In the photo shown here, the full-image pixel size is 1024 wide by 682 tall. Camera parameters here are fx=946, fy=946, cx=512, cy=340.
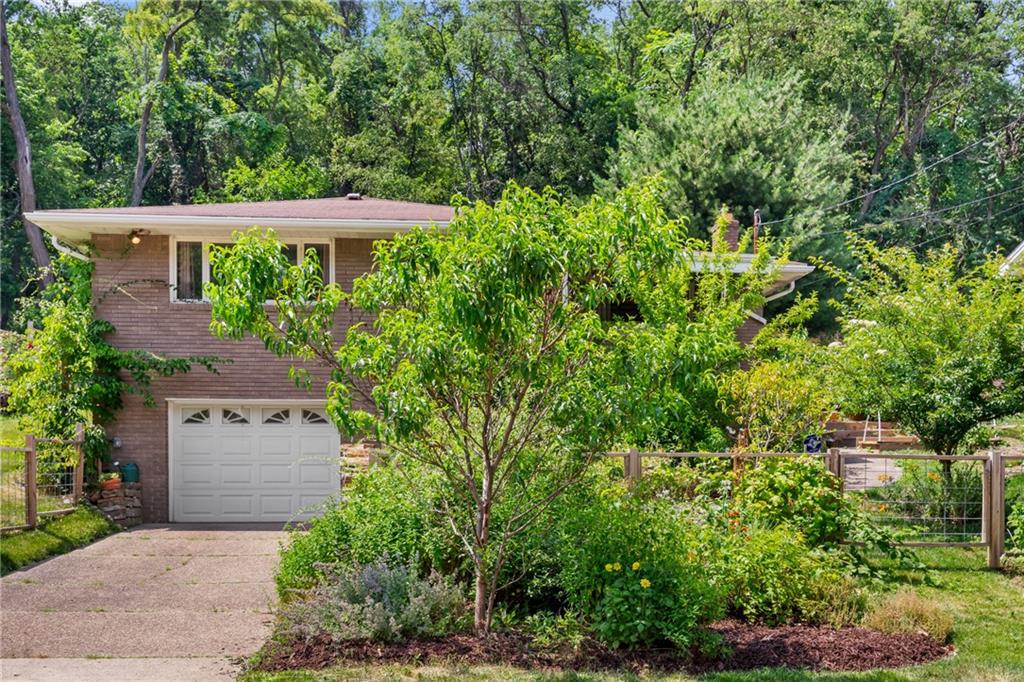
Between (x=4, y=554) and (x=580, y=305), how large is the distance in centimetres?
767

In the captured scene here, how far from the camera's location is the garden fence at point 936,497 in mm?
10508

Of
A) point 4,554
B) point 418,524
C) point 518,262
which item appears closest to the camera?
point 518,262

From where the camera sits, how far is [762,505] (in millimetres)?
9391

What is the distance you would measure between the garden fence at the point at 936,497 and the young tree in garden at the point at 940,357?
16.7 inches

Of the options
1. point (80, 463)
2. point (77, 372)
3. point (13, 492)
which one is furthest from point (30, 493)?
point (77, 372)

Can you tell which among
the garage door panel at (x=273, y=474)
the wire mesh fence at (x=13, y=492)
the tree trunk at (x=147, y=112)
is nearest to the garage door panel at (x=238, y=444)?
the garage door panel at (x=273, y=474)

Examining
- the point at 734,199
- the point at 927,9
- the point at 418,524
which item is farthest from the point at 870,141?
the point at 418,524

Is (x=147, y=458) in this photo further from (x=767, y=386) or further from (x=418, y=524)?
(x=767, y=386)

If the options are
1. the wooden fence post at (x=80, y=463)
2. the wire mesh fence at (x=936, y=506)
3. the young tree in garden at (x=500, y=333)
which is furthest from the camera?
the wooden fence post at (x=80, y=463)

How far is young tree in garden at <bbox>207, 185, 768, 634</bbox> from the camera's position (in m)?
6.70

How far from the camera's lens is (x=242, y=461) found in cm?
1537

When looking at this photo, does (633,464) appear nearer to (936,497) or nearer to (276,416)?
(936,497)

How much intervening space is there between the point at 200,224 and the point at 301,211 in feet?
5.62

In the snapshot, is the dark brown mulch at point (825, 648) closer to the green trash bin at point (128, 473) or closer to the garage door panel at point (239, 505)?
the garage door panel at point (239, 505)
